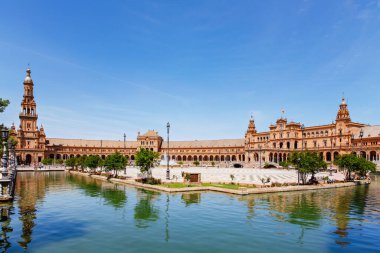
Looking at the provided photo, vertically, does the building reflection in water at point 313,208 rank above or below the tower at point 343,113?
below

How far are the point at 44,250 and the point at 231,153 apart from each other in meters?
135

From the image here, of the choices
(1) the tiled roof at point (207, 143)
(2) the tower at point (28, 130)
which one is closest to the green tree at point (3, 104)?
(2) the tower at point (28, 130)

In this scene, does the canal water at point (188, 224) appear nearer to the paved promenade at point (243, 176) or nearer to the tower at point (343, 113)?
the paved promenade at point (243, 176)

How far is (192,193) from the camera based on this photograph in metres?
37.8

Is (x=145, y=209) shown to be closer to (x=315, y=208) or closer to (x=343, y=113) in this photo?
(x=315, y=208)

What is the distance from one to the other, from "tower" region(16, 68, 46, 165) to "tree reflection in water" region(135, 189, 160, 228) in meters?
103

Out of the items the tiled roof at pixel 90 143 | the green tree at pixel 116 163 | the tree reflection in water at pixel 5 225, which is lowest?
the tree reflection in water at pixel 5 225

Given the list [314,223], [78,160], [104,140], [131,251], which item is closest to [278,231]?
[314,223]

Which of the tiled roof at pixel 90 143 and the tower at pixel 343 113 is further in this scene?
the tiled roof at pixel 90 143

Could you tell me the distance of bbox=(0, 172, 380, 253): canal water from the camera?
17781mm

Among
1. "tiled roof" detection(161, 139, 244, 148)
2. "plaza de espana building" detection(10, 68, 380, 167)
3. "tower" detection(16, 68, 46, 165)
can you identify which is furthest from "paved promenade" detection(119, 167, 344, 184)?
"tiled roof" detection(161, 139, 244, 148)

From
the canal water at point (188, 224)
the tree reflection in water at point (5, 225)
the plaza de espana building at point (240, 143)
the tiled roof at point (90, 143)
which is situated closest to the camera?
the tree reflection in water at point (5, 225)

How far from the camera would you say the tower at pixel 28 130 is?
12169 centimetres

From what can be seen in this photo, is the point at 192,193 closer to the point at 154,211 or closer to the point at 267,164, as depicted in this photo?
the point at 154,211
